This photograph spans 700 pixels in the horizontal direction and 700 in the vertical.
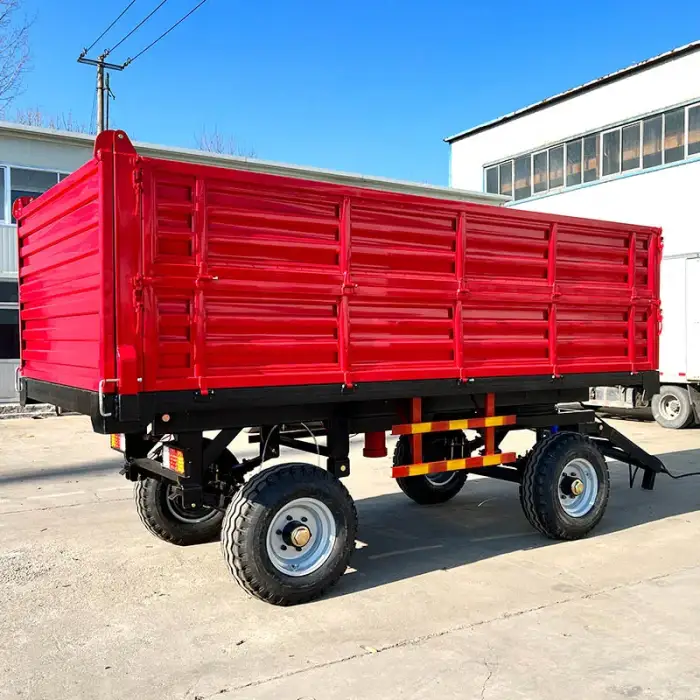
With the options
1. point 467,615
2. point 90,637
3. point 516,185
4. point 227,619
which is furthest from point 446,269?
point 516,185

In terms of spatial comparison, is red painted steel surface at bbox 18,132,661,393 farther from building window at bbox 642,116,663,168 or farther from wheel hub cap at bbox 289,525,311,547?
building window at bbox 642,116,663,168

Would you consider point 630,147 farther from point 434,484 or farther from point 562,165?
point 434,484

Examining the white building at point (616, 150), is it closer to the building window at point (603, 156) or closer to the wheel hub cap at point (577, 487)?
the building window at point (603, 156)

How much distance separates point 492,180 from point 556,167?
291 cm

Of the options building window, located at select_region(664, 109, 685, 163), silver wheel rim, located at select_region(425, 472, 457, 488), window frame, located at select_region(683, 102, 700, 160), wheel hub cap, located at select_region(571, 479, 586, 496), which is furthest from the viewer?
building window, located at select_region(664, 109, 685, 163)

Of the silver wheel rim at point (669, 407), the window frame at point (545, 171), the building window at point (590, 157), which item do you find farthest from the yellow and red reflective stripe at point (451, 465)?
the window frame at point (545, 171)

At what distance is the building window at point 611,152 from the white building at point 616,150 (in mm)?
28

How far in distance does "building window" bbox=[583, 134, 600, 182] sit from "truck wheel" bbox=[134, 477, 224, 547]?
735 inches

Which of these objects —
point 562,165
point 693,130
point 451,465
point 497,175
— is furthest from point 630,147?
point 451,465

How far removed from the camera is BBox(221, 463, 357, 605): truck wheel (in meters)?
4.69

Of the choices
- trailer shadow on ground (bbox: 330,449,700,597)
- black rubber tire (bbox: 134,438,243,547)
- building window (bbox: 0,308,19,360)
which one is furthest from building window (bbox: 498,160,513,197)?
black rubber tire (bbox: 134,438,243,547)

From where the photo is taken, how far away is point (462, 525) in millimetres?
6863

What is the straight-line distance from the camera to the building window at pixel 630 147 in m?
20.3

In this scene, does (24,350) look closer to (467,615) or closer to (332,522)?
(332,522)
